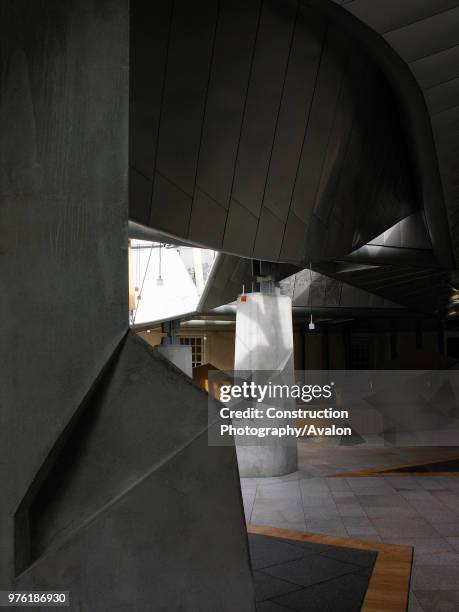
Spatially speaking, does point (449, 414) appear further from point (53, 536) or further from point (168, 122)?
point (53, 536)

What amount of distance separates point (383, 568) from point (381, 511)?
149 inches

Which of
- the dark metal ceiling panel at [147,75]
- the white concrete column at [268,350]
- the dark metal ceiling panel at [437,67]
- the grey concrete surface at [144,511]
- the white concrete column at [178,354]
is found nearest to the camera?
the grey concrete surface at [144,511]

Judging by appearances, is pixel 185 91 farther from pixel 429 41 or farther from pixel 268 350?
pixel 268 350

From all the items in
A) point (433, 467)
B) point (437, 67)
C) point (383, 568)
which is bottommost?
point (433, 467)

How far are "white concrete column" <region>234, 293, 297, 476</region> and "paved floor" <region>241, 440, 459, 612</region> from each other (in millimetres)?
551

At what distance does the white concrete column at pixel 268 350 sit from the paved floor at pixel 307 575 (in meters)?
6.56

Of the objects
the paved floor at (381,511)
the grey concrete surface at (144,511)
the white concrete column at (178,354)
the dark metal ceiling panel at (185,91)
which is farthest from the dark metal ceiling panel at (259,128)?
the white concrete column at (178,354)

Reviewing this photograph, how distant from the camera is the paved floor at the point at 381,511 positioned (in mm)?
7520

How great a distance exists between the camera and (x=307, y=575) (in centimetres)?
723

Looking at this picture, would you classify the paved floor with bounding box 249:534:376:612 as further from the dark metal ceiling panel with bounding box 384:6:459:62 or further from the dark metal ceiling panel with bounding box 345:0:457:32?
the dark metal ceiling panel with bounding box 384:6:459:62

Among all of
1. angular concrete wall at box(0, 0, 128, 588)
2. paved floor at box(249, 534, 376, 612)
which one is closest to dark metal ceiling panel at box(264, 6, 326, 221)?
angular concrete wall at box(0, 0, 128, 588)

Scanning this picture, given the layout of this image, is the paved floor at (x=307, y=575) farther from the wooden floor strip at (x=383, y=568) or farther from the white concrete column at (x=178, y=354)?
the white concrete column at (x=178, y=354)

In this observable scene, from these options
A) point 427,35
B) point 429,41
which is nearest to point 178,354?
point 429,41

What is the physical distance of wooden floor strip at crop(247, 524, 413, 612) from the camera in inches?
252
